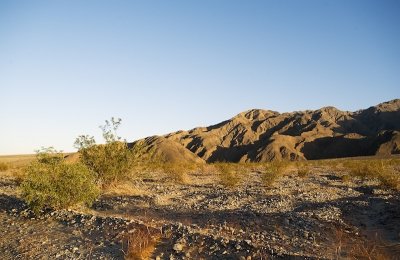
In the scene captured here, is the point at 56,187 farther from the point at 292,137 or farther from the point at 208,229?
the point at 292,137

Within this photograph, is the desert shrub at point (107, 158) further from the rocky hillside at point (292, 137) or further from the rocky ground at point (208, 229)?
the rocky hillside at point (292, 137)

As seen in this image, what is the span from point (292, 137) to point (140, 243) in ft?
334

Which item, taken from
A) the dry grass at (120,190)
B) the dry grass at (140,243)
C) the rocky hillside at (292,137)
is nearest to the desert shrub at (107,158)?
the dry grass at (120,190)

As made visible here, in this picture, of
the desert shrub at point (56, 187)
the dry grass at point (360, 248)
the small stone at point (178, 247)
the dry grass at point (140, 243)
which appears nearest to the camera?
the dry grass at point (360, 248)

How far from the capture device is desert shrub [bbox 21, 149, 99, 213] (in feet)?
47.1

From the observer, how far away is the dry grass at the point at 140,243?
9258 millimetres

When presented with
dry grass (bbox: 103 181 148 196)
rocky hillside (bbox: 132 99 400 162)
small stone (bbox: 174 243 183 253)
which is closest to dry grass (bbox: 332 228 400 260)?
small stone (bbox: 174 243 183 253)

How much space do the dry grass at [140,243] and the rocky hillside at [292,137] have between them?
267 feet

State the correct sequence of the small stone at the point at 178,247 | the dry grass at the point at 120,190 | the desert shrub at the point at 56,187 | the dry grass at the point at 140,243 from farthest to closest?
the dry grass at the point at 120,190, the desert shrub at the point at 56,187, the small stone at the point at 178,247, the dry grass at the point at 140,243

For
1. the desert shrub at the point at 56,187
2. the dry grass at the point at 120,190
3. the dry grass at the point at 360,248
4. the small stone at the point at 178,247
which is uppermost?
the desert shrub at the point at 56,187

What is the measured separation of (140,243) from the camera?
932cm

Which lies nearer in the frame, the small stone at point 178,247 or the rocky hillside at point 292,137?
the small stone at point 178,247

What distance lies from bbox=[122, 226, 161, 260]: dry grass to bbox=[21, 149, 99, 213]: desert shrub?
15.2 feet

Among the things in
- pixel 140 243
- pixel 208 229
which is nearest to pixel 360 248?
pixel 208 229
